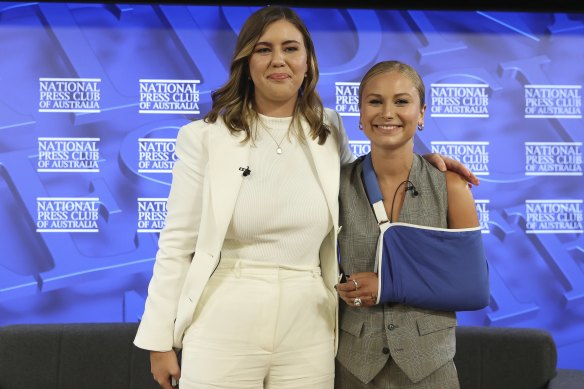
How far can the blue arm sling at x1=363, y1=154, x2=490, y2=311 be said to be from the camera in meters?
1.71

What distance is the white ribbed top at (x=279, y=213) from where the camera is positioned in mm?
1767

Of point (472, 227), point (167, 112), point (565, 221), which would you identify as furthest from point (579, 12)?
point (472, 227)

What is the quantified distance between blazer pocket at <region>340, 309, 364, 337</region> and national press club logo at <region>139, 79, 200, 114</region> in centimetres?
237

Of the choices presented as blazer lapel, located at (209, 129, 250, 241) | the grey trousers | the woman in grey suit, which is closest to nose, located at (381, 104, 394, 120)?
the woman in grey suit

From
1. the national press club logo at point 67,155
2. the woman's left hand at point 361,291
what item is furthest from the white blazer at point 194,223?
the national press club logo at point 67,155

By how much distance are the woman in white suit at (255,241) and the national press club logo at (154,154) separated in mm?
2059

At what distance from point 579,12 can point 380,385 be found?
10.3ft

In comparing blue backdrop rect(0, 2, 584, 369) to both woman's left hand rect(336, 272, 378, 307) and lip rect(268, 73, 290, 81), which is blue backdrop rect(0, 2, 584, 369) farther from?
woman's left hand rect(336, 272, 378, 307)

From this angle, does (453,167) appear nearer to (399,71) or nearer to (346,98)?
(399,71)

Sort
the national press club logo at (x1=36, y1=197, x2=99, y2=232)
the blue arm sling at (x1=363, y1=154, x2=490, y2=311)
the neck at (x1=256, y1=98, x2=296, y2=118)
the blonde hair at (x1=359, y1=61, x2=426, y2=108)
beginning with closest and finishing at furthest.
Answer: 1. the blue arm sling at (x1=363, y1=154, x2=490, y2=311)
2. the blonde hair at (x1=359, y1=61, x2=426, y2=108)
3. the neck at (x1=256, y1=98, x2=296, y2=118)
4. the national press club logo at (x1=36, y1=197, x2=99, y2=232)

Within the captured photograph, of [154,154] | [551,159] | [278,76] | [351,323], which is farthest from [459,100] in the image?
[351,323]

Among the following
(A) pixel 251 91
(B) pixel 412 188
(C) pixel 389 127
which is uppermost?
(A) pixel 251 91

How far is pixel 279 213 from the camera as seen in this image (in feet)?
5.79

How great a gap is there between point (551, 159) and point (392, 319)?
2.64 metres
